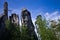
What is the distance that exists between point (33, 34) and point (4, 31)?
883 cm

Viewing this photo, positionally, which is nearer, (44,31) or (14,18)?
(44,31)

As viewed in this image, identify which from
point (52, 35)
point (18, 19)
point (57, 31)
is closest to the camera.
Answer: point (52, 35)

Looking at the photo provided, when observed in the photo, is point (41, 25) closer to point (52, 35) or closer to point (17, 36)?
point (52, 35)

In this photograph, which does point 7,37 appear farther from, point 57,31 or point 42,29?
point 57,31

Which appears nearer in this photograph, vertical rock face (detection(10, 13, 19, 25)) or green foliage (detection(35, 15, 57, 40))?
green foliage (detection(35, 15, 57, 40))

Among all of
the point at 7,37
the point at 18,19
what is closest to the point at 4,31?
the point at 7,37

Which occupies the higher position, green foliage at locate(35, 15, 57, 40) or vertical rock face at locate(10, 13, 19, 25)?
vertical rock face at locate(10, 13, 19, 25)

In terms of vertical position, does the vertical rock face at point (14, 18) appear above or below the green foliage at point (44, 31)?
above

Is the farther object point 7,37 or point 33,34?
point 33,34

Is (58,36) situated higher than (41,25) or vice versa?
(41,25)

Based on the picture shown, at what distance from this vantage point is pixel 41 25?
1216 inches

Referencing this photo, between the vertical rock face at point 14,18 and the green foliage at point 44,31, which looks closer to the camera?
the green foliage at point 44,31

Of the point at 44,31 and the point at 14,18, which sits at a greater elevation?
the point at 14,18

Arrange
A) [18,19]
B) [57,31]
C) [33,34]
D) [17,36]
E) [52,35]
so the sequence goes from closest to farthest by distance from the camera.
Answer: [52,35] → [17,36] → [57,31] → [33,34] → [18,19]
